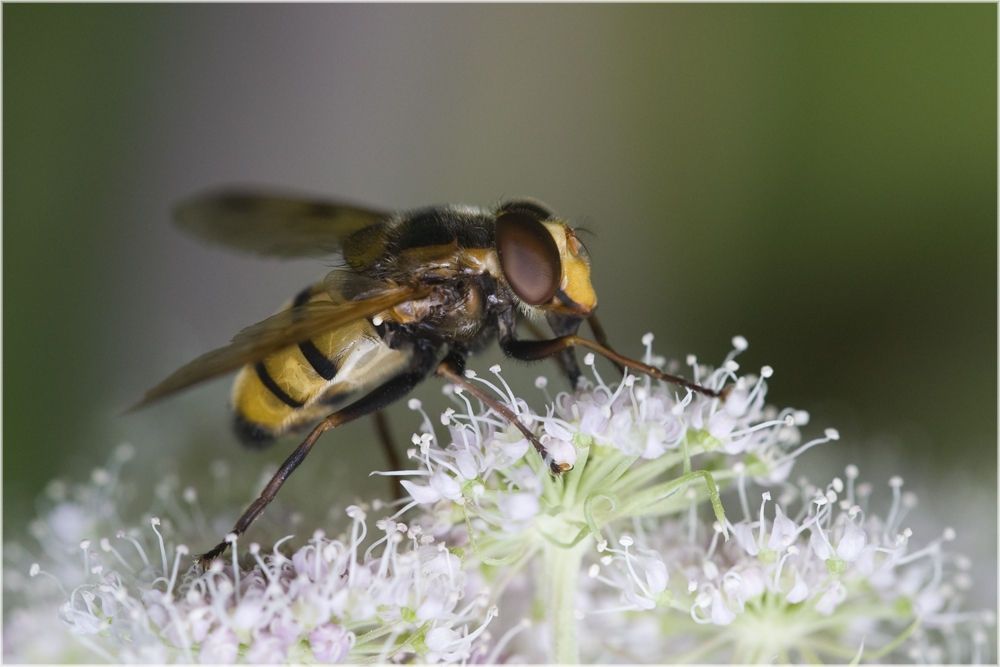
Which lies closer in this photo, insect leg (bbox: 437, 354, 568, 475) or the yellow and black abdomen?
insect leg (bbox: 437, 354, 568, 475)

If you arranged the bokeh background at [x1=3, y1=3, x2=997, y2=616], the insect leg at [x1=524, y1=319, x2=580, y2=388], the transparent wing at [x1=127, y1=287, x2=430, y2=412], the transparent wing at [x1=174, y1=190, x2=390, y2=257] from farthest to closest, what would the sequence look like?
the bokeh background at [x1=3, y1=3, x2=997, y2=616] → the transparent wing at [x1=174, y1=190, x2=390, y2=257] → the insect leg at [x1=524, y1=319, x2=580, y2=388] → the transparent wing at [x1=127, y1=287, x2=430, y2=412]

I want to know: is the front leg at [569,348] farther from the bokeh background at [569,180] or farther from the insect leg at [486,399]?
the bokeh background at [569,180]

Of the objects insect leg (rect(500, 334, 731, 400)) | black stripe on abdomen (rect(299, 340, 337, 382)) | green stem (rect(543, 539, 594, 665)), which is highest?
insect leg (rect(500, 334, 731, 400))

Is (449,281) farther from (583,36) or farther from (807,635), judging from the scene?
(583,36)

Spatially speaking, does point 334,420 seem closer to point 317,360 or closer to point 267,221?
point 317,360

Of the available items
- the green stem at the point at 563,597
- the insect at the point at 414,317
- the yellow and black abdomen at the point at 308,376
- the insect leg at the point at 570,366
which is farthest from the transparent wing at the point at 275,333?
the green stem at the point at 563,597

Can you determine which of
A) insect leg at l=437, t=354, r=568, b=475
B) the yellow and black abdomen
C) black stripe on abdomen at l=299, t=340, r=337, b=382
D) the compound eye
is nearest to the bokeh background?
the yellow and black abdomen

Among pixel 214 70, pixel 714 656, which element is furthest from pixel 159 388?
pixel 214 70

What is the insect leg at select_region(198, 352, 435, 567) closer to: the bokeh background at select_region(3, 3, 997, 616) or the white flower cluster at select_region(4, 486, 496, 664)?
the white flower cluster at select_region(4, 486, 496, 664)
